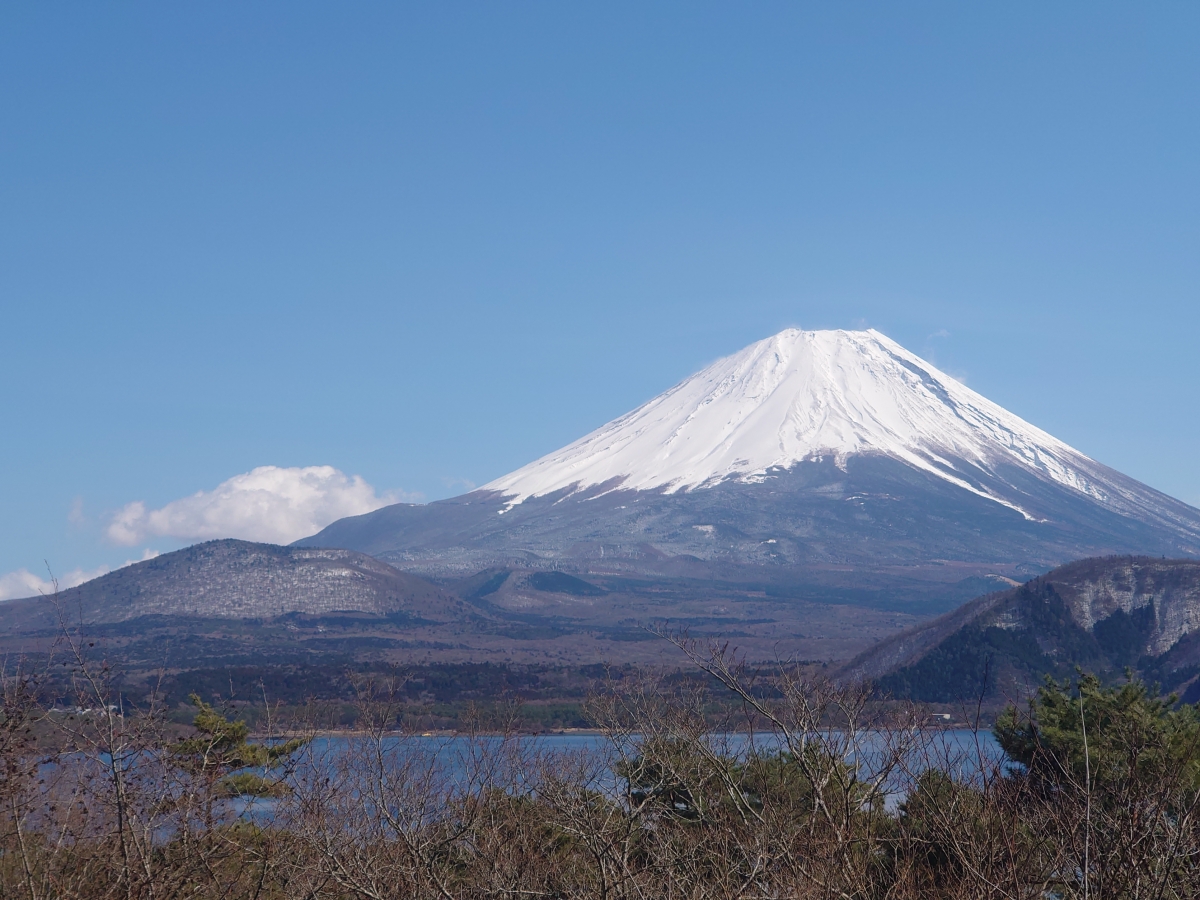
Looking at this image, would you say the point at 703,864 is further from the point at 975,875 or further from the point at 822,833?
the point at 975,875

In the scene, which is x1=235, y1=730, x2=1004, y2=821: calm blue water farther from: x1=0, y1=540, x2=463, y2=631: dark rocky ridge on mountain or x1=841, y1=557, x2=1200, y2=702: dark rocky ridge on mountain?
x1=0, y1=540, x2=463, y2=631: dark rocky ridge on mountain

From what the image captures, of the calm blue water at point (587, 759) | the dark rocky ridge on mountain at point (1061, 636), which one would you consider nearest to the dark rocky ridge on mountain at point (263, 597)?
the dark rocky ridge on mountain at point (1061, 636)

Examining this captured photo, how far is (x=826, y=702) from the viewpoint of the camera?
12312 millimetres

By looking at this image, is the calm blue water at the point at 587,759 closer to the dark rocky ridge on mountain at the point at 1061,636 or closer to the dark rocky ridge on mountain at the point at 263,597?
the dark rocky ridge on mountain at the point at 1061,636

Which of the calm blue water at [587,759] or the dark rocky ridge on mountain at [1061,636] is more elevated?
the calm blue water at [587,759]

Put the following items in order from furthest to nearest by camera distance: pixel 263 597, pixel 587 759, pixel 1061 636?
pixel 263 597 < pixel 1061 636 < pixel 587 759

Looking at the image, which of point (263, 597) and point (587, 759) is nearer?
point (587, 759)

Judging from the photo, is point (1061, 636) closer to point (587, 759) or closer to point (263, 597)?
point (587, 759)

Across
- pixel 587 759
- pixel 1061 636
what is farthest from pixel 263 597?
pixel 587 759

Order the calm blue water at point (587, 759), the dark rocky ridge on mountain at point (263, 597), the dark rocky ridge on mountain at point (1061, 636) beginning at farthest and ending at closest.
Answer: the dark rocky ridge on mountain at point (263, 597)
the dark rocky ridge on mountain at point (1061, 636)
the calm blue water at point (587, 759)

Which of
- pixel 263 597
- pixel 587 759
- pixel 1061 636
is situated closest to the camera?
pixel 587 759

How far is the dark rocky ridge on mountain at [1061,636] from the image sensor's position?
98.6 m

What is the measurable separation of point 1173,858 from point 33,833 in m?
8.70

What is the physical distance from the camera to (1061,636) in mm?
106562
